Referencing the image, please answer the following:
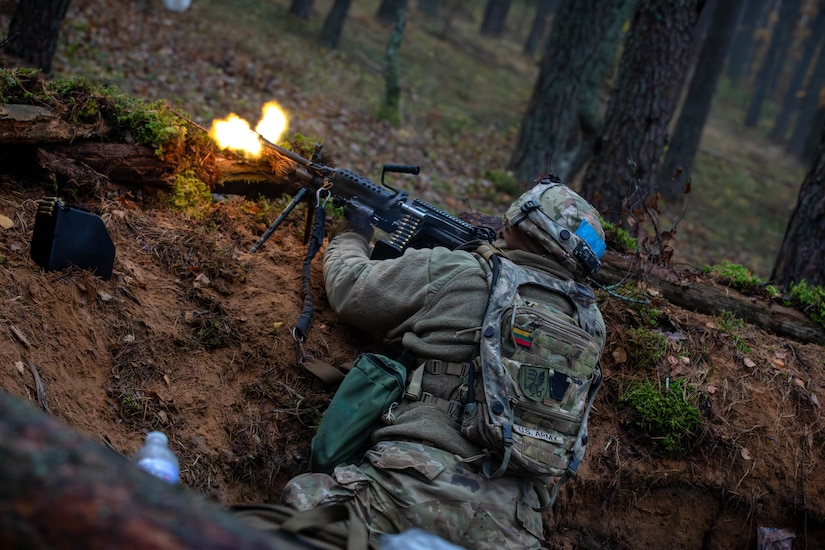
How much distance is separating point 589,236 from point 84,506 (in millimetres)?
3550

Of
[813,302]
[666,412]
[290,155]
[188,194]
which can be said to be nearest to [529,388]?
[666,412]

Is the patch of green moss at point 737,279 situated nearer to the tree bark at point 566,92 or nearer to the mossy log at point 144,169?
the mossy log at point 144,169

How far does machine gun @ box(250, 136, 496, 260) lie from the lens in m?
4.95

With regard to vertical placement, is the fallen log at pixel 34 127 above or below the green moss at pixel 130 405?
above

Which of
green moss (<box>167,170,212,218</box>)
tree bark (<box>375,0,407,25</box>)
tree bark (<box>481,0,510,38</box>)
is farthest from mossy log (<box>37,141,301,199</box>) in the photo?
tree bark (<box>481,0,510,38</box>)

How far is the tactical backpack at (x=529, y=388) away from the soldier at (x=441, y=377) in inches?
3.3

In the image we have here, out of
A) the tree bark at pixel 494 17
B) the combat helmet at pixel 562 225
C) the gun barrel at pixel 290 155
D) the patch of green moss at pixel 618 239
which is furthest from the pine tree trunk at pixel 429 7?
the combat helmet at pixel 562 225

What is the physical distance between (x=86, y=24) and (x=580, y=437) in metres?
12.3

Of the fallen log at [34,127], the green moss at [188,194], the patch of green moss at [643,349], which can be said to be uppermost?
the fallen log at [34,127]

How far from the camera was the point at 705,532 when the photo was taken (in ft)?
18.4

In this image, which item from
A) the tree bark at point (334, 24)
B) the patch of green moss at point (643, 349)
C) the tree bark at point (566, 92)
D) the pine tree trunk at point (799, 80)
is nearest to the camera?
the patch of green moss at point (643, 349)

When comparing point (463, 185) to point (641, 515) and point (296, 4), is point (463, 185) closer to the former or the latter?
point (641, 515)

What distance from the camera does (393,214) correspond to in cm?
509

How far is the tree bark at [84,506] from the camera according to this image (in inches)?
62.4
